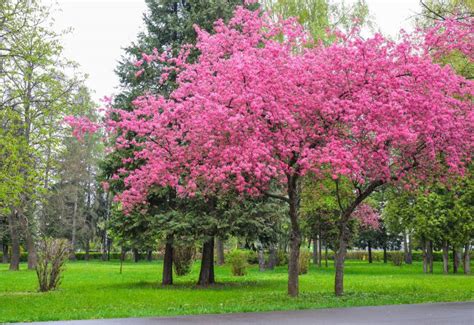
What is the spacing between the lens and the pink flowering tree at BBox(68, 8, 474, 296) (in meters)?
13.7

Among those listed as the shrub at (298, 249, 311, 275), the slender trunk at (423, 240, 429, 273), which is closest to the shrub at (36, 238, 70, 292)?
the shrub at (298, 249, 311, 275)

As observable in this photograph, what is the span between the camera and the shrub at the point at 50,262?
19.0 m

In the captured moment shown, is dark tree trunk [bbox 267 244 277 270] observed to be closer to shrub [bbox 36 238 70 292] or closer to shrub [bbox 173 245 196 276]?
shrub [bbox 173 245 196 276]

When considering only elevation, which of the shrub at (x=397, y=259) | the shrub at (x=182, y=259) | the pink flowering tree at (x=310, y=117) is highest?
the pink flowering tree at (x=310, y=117)

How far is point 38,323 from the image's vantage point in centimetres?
994

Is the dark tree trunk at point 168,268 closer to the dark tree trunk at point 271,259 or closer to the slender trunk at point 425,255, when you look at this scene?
the dark tree trunk at point 271,259

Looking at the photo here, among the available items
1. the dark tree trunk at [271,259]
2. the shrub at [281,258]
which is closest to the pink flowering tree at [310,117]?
the dark tree trunk at [271,259]

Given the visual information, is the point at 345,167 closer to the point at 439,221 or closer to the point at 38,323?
the point at 38,323

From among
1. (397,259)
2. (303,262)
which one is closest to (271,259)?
(303,262)

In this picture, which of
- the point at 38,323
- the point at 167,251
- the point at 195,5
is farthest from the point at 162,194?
the point at 38,323

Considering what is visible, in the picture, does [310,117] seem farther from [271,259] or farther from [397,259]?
[397,259]

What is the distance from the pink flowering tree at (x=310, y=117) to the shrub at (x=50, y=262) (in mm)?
5312

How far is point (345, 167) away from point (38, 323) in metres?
7.55

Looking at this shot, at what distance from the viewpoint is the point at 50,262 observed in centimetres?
1906
